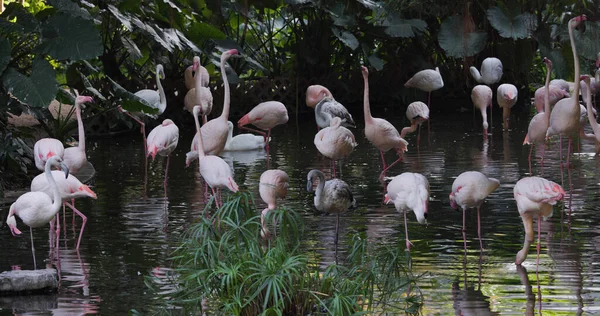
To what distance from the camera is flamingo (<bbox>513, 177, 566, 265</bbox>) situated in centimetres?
600

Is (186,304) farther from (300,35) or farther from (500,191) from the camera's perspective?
(300,35)

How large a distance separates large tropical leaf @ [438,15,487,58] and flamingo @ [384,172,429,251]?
9.22 m

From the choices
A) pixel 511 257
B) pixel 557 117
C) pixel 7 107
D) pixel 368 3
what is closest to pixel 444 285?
pixel 511 257

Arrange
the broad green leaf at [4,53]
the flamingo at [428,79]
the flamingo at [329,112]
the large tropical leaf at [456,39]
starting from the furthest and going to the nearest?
the large tropical leaf at [456,39], the flamingo at [428,79], the flamingo at [329,112], the broad green leaf at [4,53]

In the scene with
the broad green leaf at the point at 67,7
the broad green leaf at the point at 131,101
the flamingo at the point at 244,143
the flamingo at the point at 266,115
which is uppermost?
the broad green leaf at the point at 67,7

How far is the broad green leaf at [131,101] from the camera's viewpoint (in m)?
9.81

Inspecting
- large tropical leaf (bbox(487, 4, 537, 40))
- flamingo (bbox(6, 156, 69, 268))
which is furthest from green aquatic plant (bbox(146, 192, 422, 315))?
large tropical leaf (bbox(487, 4, 537, 40))

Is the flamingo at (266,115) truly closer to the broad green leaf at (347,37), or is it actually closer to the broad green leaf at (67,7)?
the broad green leaf at (67,7)

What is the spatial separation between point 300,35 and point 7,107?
852cm

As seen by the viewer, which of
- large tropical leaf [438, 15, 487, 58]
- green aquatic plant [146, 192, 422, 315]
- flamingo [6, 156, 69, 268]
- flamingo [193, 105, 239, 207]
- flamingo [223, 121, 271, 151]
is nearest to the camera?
green aquatic plant [146, 192, 422, 315]

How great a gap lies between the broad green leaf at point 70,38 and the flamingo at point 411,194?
11.5 feet

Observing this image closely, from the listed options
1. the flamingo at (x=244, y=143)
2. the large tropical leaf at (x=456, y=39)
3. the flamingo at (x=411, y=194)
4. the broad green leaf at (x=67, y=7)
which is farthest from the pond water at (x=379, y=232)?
the large tropical leaf at (x=456, y=39)

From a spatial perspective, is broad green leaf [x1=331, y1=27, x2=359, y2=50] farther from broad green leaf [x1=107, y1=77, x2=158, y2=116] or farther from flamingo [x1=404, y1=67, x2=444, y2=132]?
broad green leaf [x1=107, y1=77, x2=158, y2=116]

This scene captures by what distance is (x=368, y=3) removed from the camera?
16.0 metres
